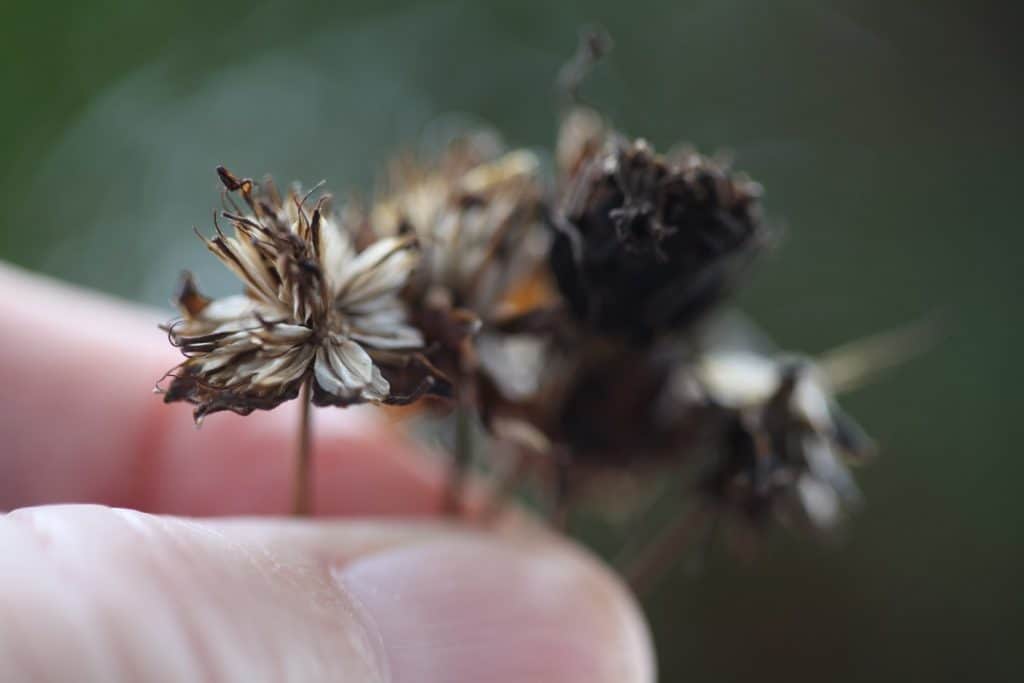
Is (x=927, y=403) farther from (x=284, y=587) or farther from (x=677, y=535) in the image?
(x=284, y=587)

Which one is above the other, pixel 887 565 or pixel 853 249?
pixel 853 249

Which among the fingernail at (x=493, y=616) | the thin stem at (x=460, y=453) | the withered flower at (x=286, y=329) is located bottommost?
the fingernail at (x=493, y=616)

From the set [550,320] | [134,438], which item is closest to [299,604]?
[550,320]

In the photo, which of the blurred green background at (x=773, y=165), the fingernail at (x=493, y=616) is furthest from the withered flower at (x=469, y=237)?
the blurred green background at (x=773, y=165)

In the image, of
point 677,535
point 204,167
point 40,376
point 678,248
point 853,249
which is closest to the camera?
point 678,248

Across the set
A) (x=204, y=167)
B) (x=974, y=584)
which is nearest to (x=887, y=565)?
(x=974, y=584)

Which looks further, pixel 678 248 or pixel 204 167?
pixel 204 167

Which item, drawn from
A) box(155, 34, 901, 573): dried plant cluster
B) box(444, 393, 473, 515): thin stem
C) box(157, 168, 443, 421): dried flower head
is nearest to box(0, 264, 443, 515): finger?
box(444, 393, 473, 515): thin stem

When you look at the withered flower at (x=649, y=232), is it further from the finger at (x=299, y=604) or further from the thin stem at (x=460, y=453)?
the finger at (x=299, y=604)
